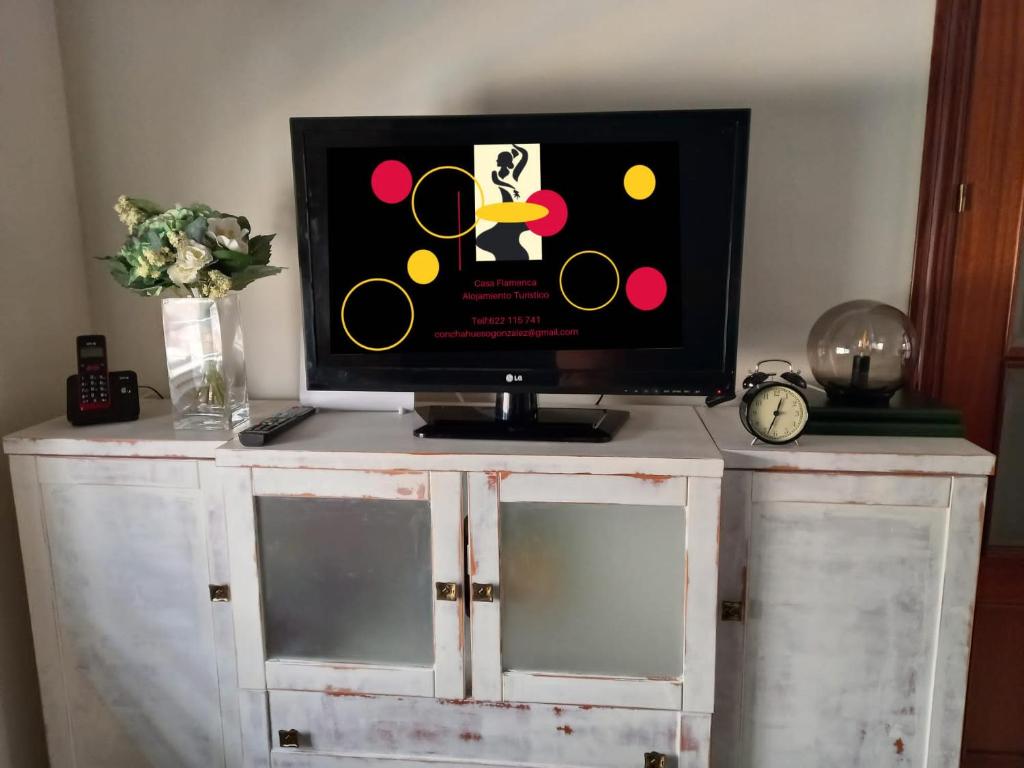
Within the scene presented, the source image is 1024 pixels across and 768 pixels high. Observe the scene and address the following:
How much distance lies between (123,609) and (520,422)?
896 millimetres

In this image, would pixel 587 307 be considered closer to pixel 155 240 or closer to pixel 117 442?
pixel 155 240

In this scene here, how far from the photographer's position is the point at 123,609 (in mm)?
1391

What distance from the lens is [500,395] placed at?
1.39m

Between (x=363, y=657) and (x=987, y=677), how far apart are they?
143 centimetres

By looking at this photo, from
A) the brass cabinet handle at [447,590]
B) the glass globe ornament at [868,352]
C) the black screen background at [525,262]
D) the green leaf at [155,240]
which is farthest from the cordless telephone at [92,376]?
the glass globe ornament at [868,352]

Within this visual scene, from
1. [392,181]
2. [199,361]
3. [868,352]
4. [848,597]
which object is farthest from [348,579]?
[868,352]

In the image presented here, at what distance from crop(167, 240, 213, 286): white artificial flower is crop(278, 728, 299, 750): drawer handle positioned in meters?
0.91

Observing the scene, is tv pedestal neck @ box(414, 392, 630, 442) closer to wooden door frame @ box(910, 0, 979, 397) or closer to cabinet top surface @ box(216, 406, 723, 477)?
cabinet top surface @ box(216, 406, 723, 477)

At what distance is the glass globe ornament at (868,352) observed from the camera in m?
1.33

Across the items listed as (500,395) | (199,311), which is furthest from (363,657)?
(199,311)

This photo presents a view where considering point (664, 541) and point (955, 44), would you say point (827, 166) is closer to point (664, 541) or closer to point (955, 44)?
point (955, 44)

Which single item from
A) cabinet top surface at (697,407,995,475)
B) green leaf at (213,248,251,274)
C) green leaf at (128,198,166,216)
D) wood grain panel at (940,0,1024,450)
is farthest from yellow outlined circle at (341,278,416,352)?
wood grain panel at (940,0,1024,450)

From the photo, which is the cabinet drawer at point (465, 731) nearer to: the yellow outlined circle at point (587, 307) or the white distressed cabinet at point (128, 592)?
the white distressed cabinet at point (128, 592)

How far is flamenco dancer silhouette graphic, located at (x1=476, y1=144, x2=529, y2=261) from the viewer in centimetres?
130
